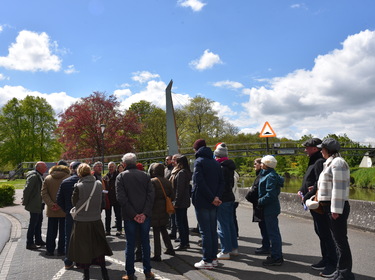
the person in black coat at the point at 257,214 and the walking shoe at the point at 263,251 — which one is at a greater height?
the person in black coat at the point at 257,214

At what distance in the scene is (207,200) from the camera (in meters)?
5.36

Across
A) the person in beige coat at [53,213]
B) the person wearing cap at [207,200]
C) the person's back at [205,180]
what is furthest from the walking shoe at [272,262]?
the person in beige coat at [53,213]

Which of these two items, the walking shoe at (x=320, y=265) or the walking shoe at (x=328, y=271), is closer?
the walking shoe at (x=328, y=271)

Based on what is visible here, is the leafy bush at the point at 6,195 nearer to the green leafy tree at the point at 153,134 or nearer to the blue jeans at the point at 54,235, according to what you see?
the blue jeans at the point at 54,235

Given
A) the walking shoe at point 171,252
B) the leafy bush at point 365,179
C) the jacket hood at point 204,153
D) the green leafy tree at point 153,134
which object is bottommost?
the leafy bush at point 365,179

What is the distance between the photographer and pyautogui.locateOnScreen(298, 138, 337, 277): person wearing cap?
16.1 feet

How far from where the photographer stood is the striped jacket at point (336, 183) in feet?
13.9

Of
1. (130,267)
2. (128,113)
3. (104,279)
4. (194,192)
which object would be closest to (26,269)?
(104,279)

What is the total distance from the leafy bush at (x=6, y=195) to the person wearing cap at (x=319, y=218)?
586 inches

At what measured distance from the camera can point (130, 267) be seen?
190 inches

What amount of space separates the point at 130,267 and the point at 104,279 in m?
0.42

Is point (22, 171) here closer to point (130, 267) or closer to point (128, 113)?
point (128, 113)

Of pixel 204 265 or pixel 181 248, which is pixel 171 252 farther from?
pixel 204 265

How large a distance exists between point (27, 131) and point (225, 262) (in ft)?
166
